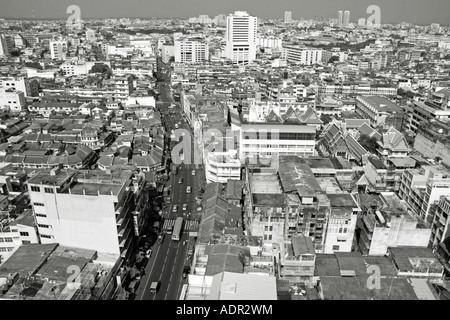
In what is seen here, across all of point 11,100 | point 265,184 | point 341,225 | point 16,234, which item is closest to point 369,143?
point 265,184

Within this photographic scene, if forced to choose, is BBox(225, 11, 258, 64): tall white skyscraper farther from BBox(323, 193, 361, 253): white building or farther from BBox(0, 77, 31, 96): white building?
BBox(323, 193, 361, 253): white building

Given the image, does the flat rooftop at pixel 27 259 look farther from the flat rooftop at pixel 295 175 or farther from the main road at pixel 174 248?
the flat rooftop at pixel 295 175

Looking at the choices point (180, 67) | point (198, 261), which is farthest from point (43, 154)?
point (180, 67)

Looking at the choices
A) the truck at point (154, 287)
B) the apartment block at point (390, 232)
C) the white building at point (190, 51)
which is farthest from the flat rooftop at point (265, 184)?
the white building at point (190, 51)

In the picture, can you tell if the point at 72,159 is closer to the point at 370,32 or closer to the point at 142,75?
the point at 142,75

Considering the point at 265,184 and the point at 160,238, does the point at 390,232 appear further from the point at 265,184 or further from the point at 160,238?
the point at 160,238

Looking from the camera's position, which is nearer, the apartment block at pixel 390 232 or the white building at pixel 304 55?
the apartment block at pixel 390 232

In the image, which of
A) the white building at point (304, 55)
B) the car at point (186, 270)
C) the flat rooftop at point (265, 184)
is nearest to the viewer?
the car at point (186, 270)

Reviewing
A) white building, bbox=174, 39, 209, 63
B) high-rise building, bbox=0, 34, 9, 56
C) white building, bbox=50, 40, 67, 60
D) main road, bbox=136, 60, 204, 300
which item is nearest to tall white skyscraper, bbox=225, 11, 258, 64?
white building, bbox=174, 39, 209, 63
